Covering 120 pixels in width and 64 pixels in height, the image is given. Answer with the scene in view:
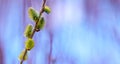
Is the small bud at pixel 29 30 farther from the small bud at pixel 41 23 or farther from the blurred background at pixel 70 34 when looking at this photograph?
the blurred background at pixel 70 34

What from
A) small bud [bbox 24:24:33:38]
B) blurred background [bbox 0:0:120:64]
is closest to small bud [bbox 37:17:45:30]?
small bud [bbox 24:24:33:38]

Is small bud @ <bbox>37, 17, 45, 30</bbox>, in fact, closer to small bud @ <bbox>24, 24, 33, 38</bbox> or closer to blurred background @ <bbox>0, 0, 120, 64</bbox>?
small bud @ <bbox>24, 24, 33, 38</bbox>

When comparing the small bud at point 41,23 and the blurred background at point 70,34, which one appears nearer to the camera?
the small bud at point 41,23

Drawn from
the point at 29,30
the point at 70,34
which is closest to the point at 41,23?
the point at 29,30

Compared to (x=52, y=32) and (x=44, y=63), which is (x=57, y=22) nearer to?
(x=52, y=32)

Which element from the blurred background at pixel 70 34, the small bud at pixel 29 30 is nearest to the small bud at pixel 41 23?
the small bud at pixel 29 30

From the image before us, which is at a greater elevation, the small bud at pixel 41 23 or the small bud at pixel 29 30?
the small bud at pixel 41 23

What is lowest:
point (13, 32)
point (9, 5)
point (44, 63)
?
point (44, 63)

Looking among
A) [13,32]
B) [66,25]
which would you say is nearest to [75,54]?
[66,25]

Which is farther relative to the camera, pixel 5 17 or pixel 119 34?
pixel 5 17

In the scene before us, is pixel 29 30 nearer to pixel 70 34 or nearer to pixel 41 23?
pixel 41 23
